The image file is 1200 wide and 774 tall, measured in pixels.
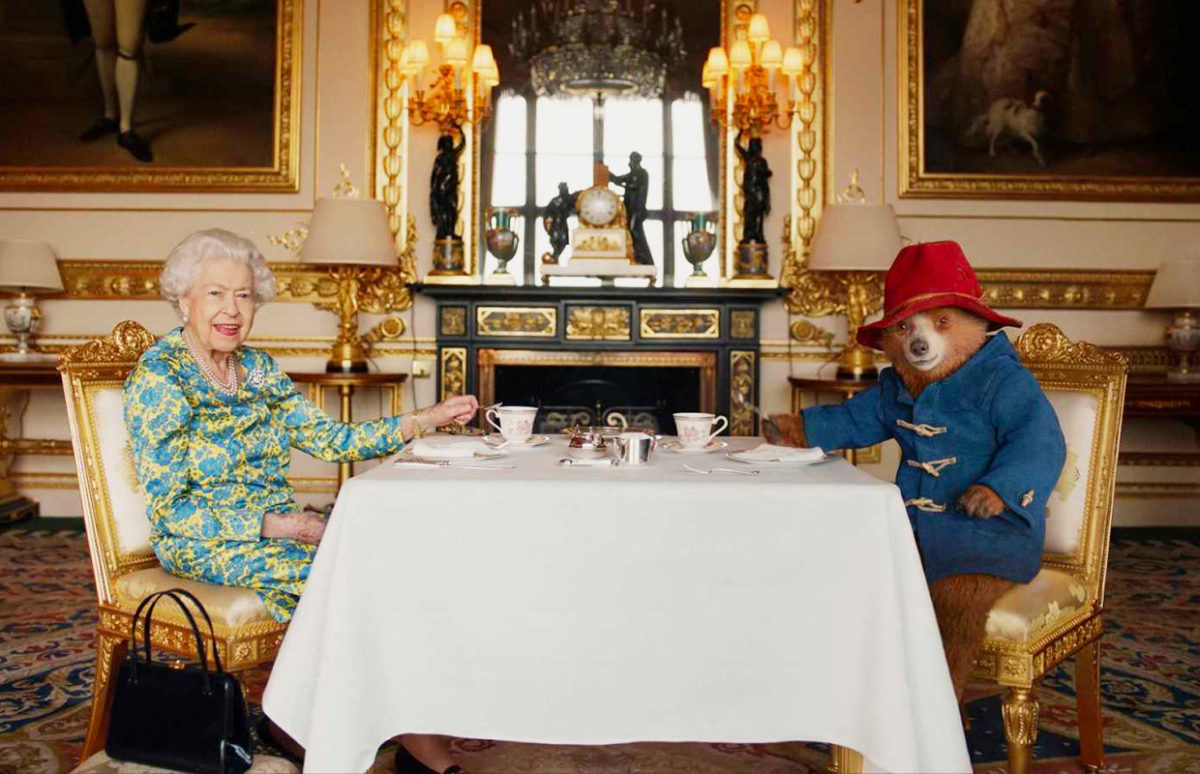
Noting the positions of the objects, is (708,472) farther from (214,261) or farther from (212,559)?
(214,261)

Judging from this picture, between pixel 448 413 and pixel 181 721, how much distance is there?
97 cm

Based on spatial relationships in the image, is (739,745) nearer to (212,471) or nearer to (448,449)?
(448,449)

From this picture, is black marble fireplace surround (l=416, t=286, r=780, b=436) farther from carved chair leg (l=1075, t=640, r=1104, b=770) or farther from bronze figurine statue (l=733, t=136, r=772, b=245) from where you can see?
carved chair leg (l=1075, t=640, r=1104, b=770)

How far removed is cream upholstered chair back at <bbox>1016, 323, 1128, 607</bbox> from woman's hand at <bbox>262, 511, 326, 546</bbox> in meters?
1.74

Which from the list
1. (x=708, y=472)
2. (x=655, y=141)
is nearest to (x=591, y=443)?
(x=708, y=472)

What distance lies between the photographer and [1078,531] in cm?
232

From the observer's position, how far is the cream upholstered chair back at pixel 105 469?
7.09 feet

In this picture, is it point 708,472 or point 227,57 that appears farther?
point 227,57

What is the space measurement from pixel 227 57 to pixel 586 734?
4792 mm

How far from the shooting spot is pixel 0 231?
536cm

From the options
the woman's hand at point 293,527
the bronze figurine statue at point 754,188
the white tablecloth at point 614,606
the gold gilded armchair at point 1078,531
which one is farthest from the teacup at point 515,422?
the bronze figurine statue at point 754,188

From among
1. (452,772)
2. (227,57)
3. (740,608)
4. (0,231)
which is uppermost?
(227,57)

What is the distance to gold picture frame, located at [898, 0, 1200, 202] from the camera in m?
5.30

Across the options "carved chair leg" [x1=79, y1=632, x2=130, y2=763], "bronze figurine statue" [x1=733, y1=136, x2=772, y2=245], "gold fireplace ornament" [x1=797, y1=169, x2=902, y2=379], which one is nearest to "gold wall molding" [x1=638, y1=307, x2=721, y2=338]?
"bronze figurine statue" [x1=733, y1=136, x2=772, y2=245]
